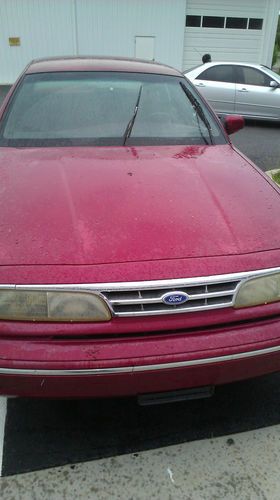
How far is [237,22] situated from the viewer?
17750mm

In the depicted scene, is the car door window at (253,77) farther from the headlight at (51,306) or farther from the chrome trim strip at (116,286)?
the headlight at (51,306)

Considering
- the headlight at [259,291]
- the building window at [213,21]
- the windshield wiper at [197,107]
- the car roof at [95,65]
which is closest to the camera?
the headlight at [259,291]

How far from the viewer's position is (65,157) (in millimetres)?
2695

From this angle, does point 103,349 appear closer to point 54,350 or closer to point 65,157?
point 54,350

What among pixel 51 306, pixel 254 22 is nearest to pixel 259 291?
pixel 51 306

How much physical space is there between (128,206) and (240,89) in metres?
8.73

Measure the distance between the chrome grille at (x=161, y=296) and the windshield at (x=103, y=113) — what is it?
56.5 inches

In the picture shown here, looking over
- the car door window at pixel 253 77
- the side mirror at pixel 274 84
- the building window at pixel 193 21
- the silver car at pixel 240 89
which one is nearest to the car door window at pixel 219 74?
the silver car at pixel 240 89

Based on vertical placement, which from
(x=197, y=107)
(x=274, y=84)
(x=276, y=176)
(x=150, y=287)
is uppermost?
(x=197, y=107)

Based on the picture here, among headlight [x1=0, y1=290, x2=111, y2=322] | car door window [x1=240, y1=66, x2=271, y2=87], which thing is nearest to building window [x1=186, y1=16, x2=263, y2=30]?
car door window [x1=240, y1=66, x2=271, y2=87]

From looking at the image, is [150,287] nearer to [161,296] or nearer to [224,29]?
[161,296]

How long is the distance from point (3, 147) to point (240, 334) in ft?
6.03

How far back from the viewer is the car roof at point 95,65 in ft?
11.4

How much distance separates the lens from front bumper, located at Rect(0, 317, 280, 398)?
172 cm
